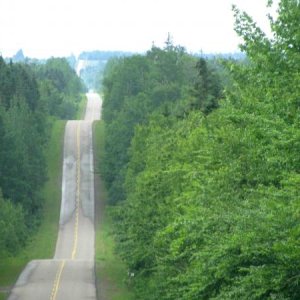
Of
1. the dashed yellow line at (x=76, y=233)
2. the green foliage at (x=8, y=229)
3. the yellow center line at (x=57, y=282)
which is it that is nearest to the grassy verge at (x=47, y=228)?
the green foliage at (x=8, y=229)

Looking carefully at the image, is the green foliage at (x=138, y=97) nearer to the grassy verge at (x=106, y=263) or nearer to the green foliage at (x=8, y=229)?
the grassy verge at (x=106, y=263)

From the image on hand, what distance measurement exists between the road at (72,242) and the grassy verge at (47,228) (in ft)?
2.08

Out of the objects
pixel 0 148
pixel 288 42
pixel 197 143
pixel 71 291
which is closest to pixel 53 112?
pixel 0 148

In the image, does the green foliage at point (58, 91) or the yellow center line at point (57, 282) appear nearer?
the yellow center line at point (57, 282)

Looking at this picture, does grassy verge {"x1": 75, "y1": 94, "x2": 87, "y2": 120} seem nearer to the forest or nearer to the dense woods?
the dense woods

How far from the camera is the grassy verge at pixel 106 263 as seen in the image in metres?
44.7

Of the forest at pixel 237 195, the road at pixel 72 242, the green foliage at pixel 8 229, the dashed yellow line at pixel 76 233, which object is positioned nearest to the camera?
the forest at pixel 237 195

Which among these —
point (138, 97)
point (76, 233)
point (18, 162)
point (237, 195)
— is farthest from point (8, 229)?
point (138, 97)

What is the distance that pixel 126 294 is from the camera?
4391 cm

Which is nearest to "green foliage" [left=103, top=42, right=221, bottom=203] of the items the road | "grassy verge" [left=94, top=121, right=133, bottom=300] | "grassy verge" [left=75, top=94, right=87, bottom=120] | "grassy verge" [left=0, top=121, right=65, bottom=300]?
"grassy verge" [left=94, top=121, right=133, bottom=300]

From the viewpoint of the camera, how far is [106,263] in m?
56.3

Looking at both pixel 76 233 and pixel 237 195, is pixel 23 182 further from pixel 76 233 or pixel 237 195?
pixel 237 195

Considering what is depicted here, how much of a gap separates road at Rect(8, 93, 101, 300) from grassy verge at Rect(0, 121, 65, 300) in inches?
25.0

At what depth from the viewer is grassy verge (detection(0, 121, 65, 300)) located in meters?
53.4
